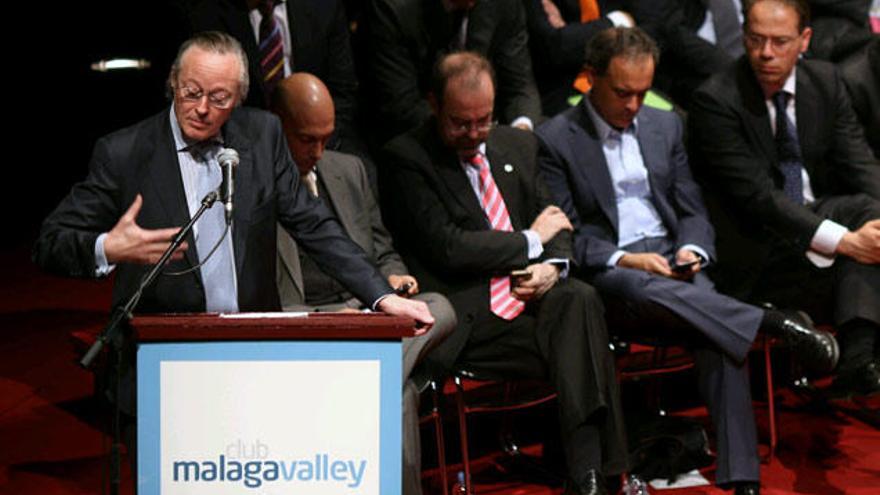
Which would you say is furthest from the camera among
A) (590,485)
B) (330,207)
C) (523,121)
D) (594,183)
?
(523,121)

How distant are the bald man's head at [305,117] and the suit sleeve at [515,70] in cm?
124

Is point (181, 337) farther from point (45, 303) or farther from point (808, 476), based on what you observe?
point (45, 303)

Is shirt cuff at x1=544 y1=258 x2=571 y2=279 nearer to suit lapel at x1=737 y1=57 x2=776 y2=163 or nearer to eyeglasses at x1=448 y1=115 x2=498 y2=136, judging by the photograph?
eyeglasses at x1=448 y1=115 x2=498 y2=136

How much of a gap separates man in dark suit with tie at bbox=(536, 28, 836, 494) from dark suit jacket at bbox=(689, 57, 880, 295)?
146 mm

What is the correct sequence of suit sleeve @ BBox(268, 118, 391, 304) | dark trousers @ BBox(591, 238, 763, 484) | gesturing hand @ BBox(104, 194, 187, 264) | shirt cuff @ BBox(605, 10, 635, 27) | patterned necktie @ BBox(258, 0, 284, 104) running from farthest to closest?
shirt cuff @ BBox(605, 10, 635, 27), patterned necktie @ BBox(258, 0, 284, 104), dark trousers @ BBox(591, 238, 763, 484), suit sleeve @ BBox(268, 118, 391, 304), gesturing hand @ BBox(104, 194, 187, 264)

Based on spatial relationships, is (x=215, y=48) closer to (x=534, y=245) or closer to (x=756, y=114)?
Answer: (x=534, y=245)

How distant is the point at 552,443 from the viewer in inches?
185

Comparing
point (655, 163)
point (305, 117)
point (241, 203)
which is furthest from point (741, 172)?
point (241, 203)

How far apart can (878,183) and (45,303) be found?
3.40m

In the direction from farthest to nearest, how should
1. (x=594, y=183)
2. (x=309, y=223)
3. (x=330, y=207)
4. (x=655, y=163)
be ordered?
(x=655, y=163), (x=594, y=183), (x=330, y=207), (x=309, y=223)

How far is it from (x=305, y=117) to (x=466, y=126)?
1.70 feet

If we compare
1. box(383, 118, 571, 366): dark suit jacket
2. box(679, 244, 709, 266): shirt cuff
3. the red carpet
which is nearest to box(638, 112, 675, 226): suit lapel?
box(679, 244, 709, 266): shirt cuff

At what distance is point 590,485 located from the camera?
4.17m

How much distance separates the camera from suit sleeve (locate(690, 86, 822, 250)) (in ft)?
16.1
